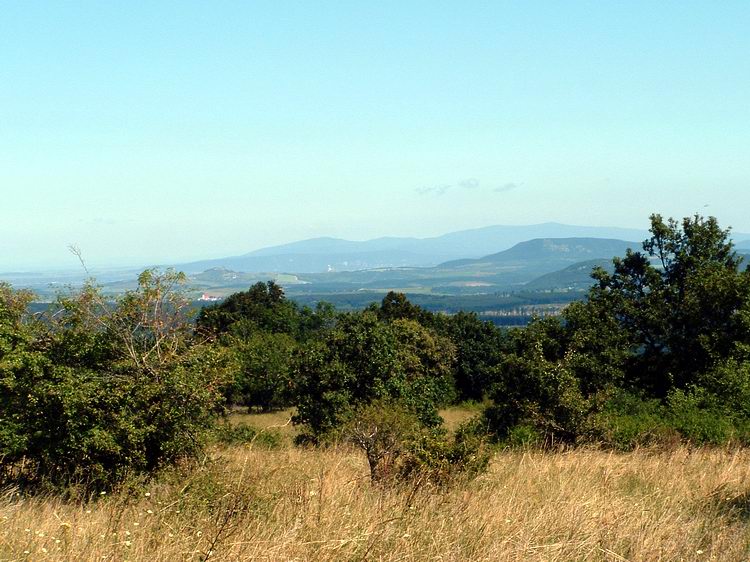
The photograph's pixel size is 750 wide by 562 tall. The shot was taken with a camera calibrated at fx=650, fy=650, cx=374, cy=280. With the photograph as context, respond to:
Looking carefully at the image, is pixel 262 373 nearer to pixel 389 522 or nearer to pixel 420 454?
pixel 420 454

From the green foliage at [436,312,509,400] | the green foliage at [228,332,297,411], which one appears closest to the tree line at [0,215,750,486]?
the green foliage at [228,332,297,411]

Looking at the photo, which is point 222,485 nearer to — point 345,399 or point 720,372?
point 345,399

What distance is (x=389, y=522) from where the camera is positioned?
4.91 meters

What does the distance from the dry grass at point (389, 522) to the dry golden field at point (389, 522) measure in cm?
1

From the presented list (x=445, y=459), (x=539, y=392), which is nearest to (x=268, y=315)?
(x=539, y=392)

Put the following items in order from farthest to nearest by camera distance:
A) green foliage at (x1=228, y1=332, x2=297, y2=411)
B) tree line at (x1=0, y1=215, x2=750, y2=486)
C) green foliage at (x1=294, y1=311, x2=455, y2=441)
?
green foliage at (x1=228, y1=332, x2=297, y2=411)
green foliage at (x1=294, y1=311, x2=455, y2=441)
tree line at (x1=0, y1=215, x2=750, y2=486)

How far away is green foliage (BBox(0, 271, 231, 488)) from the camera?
11469 mm

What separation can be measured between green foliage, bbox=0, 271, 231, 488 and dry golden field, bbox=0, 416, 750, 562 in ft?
13.5

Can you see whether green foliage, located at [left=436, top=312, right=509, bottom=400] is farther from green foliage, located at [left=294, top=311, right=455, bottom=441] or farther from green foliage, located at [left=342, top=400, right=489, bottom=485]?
green foliage, located at [left=342, top=400, right=489, bottom=485]

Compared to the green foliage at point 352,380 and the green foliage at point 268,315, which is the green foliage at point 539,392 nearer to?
the green foliage at point 352,380

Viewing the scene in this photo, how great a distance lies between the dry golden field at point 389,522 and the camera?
170 inches

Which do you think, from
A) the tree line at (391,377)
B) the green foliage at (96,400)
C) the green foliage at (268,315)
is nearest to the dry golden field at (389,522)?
the tree line at (391,377)

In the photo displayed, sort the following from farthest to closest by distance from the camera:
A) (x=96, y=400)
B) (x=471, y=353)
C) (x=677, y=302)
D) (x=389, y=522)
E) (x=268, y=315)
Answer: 1. (x=268, y=315)
2. (x=471, y=353)
3. (x=677, y=302)
4. (x=96, y=400)
5. (x=389, y=522)

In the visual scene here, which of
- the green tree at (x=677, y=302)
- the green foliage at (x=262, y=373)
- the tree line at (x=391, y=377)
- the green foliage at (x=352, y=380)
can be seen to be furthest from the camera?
the green foliage at (x=262, y=373)
